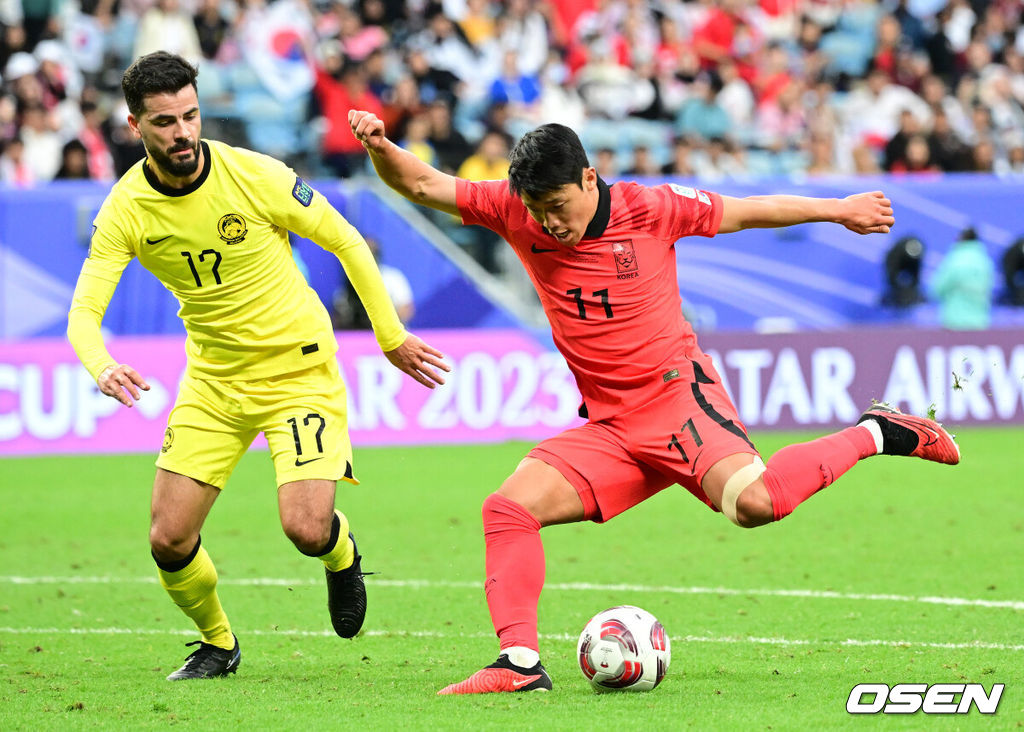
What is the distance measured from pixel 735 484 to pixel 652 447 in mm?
383

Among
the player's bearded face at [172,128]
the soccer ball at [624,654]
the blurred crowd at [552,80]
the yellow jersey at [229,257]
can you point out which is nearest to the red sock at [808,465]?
the soccer ball at [624,654]

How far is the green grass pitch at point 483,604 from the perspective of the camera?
5.34 m

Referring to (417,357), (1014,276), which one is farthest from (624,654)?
(1014,276)

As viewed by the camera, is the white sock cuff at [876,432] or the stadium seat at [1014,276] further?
the stadium seat at [1014,276]

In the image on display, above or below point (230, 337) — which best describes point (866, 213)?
above

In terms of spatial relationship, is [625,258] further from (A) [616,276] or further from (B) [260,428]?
(B) [260,428]

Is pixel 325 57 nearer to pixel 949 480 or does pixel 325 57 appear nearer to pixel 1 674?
pixel 949 480

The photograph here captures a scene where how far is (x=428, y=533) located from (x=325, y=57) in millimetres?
8765

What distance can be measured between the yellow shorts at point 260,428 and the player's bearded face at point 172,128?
976 mm

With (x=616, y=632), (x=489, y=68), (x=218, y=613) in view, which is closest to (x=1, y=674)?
(x=218, y=613)

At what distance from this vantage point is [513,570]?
18.4 feet

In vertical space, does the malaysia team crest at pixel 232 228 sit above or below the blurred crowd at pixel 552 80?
below

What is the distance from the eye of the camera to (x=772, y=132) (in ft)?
62.4

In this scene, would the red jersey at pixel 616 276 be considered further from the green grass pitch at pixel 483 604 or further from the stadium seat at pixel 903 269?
the stadium seat at pixel 903 269
